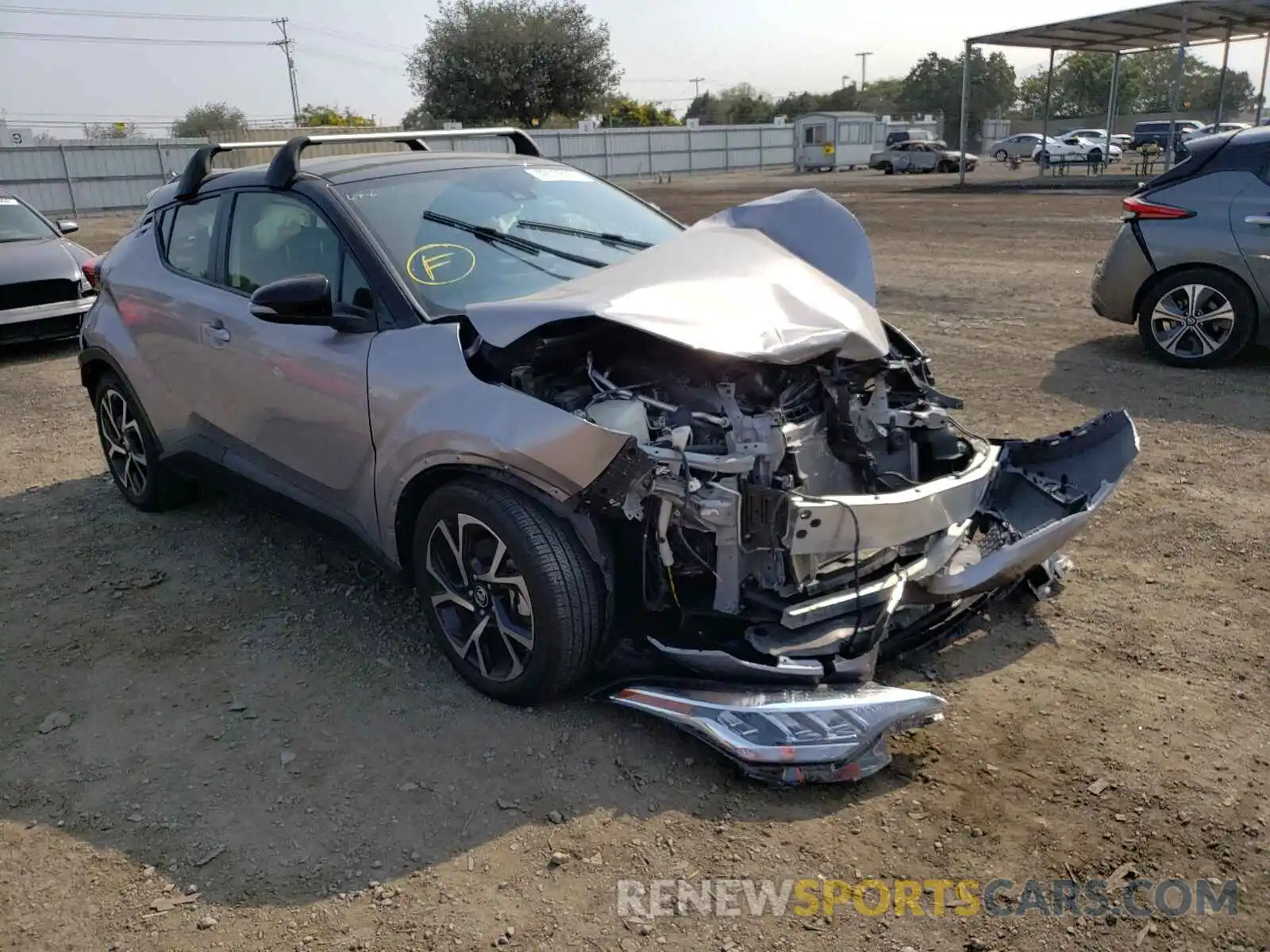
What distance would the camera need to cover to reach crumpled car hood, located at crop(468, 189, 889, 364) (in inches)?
126

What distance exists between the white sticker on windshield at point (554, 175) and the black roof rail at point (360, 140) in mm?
306

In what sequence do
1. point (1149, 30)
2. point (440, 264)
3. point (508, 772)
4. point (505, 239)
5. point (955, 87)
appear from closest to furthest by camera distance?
point (508, 772) < point (440, 264) < point (505, 239) < point (1149, 30) < point (955, 87)

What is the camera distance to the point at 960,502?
3504 mm

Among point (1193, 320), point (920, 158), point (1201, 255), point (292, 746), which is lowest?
point (292, 746)

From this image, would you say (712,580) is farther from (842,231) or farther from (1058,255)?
(1058,255)

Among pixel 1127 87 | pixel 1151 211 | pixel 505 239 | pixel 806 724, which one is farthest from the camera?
pixel 1127 87

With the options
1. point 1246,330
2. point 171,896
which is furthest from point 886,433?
point 1246,330

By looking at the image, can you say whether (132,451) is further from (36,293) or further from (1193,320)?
(1193,320)

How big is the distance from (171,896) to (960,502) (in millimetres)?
2713

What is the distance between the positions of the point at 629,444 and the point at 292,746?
1561 millimetres

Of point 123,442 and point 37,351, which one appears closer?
point 123,442

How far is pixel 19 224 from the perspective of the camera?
399 inches

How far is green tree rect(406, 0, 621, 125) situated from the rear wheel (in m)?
46.1

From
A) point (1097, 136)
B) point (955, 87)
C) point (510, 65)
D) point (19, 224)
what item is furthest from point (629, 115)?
point (19, 224)
